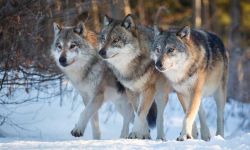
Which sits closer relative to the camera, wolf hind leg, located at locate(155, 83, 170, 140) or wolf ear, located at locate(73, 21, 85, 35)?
wolf hind leg, located at locate(155, 83, 170, 140)

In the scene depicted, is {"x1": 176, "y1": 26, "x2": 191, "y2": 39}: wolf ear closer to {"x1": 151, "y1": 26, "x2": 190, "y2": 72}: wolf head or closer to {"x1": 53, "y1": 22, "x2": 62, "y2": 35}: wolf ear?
{"x1": 151, "y1": 26, "x2": 190, "y2": 72}: wolf head

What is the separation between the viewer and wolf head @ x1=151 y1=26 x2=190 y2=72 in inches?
270

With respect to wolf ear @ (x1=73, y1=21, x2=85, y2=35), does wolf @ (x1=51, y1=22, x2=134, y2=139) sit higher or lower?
lower

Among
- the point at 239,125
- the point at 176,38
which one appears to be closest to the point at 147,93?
the point at 176,38

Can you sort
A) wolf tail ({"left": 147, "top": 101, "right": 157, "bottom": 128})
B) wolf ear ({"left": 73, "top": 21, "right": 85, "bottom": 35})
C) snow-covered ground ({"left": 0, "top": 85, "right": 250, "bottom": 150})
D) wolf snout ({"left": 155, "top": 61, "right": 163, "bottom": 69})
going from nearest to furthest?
snow-covered ground ({"left": 0, "top": 85, "right": 250, "bottom": 150})
wolf snout ({"left": 155, "top": 61, "right": 163, "bottom": 69})
wolf ear ({"left": 73, "top": 21, "right": 85, "bottom": 35})
wolf tail ({"left": 147, "top": 101, "right": 157, "bottom": 128})

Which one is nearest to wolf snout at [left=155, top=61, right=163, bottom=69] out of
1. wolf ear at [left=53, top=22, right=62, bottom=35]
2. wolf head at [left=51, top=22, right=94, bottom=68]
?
wolf head at [left=51, top=22, right=94, bottom=68]

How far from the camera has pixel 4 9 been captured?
750cm

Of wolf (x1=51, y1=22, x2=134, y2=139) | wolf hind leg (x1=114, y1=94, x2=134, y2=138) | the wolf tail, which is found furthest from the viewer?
the wolf tail

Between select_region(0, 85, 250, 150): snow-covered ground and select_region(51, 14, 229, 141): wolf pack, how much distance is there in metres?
0.51

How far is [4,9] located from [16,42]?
0.45 meters

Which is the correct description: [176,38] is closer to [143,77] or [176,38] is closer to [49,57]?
[143,77]

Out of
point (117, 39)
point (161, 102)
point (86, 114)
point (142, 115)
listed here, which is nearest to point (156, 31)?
point (117, 39)

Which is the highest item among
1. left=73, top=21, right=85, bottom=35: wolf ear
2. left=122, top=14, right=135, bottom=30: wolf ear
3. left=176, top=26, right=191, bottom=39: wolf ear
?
left=122, top=14, right=135, bottom=30: wolf ear

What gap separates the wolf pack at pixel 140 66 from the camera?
7074 mm
